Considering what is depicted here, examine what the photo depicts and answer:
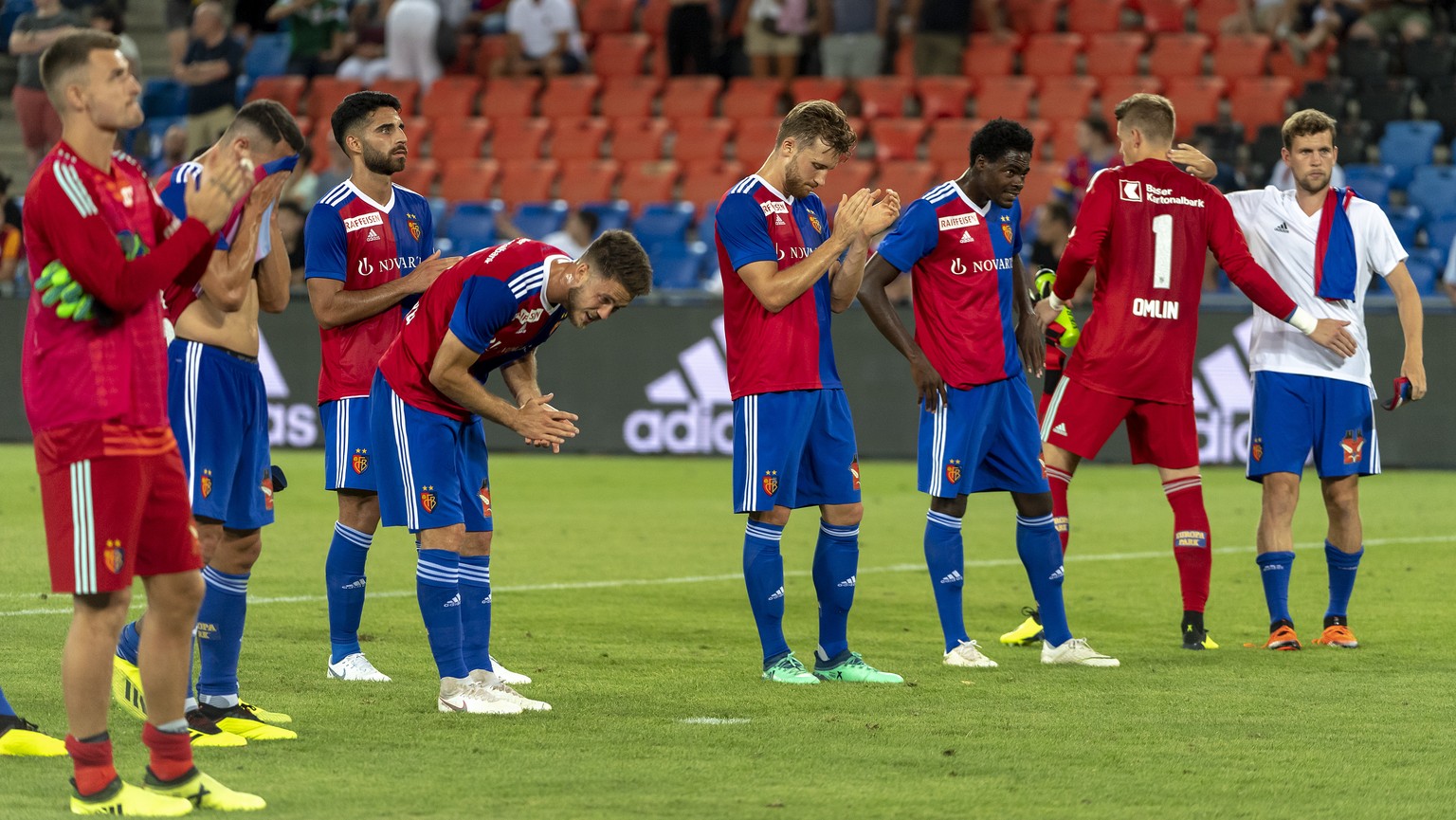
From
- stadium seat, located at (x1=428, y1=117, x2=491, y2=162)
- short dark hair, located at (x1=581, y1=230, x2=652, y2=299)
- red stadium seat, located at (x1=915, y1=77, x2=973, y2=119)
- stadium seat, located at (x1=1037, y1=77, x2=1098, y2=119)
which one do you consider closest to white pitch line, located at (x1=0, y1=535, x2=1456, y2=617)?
short dark hair, located at (x1=581, y1=230, x2=652, y2=299)

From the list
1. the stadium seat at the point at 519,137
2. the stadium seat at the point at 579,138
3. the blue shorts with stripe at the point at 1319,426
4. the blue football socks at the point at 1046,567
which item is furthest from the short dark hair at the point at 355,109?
the stadium seat at the point at 519,137

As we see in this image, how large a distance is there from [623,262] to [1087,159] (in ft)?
34.7

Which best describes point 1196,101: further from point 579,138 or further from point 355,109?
point 355,109

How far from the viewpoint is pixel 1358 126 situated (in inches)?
769

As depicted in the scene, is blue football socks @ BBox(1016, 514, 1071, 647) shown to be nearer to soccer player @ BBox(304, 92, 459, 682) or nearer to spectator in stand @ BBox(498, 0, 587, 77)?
soccer player @ BBox(304, 92, 459, 682)

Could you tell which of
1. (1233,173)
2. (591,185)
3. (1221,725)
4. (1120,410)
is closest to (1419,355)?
(1120,410)

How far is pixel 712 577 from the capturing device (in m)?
10.8

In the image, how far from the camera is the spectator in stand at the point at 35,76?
70.9 ft

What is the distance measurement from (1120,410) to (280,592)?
4375 mm

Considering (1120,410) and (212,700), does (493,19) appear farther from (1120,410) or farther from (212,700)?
(212,700)

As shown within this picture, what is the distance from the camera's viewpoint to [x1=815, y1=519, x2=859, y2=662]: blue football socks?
24.9ft

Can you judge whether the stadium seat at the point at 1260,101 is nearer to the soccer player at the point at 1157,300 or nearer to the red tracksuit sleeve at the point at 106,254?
the soccer player at the point at 1157,300

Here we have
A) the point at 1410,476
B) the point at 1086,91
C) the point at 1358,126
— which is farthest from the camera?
the point at 1086,91

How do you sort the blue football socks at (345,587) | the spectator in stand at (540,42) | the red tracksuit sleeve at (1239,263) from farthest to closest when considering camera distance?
the spectator in stand at (540,42) < the red tracksuit sleeve at (1239,263) < the blue football socks at (345,587)
